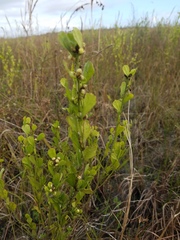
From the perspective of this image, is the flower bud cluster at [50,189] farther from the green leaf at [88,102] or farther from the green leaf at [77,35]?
the green leaf at [77,35]

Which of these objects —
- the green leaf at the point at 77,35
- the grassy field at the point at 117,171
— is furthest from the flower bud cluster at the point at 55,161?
the green leaf at the point at 77,35

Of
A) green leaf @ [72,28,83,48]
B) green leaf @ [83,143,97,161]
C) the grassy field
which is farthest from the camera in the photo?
the grassy field

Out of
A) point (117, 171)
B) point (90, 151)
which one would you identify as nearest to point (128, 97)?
point (90, 151)

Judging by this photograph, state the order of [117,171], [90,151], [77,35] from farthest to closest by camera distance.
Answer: [117,171] < [90,151] < [77,35]

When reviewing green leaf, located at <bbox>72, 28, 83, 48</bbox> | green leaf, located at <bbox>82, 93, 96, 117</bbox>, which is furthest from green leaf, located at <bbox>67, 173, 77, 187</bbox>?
green leaf, located at <bbox>72, 28, 83, 48</bbox>

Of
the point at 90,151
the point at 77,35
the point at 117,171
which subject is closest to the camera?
the point at 77,35

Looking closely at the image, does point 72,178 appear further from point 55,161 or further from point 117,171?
point 117,171

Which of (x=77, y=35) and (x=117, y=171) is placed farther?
(x=117, y=171)

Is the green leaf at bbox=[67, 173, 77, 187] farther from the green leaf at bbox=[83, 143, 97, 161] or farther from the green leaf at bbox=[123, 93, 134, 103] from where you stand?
the green leaf at bbox=[123, 93, 134, 103]

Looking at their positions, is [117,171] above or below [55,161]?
Answer: below

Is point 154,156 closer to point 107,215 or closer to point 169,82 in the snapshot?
point 107,215

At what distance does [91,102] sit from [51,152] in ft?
0.78

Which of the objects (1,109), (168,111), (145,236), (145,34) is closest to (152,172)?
(145,236)

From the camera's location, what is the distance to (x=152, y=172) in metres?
1.56
